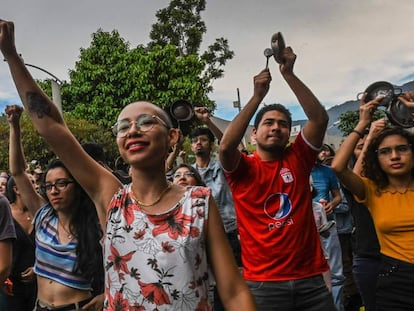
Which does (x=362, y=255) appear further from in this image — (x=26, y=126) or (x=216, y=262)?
(x=26, y=126)

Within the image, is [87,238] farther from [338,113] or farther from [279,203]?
[338,113]

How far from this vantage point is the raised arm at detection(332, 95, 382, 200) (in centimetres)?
351

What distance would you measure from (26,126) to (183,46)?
424 inches

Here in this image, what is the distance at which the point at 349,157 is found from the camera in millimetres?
3604

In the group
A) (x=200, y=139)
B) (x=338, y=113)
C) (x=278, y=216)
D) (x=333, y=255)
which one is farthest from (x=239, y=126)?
(x=338, y=113)

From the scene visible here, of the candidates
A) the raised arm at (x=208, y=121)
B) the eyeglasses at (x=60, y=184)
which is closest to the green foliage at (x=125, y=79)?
the raised arm at (x=208, y=121)

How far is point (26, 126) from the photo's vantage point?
2189 cm

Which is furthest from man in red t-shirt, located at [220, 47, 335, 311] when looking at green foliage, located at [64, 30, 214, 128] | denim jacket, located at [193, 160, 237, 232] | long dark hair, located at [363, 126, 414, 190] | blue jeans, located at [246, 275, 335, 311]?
green foliage, located at [64, 30, 214, 128]

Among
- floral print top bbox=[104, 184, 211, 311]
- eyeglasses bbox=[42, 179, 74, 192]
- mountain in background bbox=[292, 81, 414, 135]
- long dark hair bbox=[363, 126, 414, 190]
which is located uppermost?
mountain in background bbox=[292, 81, 414, 135]

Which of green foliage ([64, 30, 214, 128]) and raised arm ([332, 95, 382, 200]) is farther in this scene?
green foliage ([64, 30, 214, 128])

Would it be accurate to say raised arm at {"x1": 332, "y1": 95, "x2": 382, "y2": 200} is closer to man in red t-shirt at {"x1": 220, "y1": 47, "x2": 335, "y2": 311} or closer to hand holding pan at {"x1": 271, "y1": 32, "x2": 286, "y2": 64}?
man in red t-shirt at {"x1": 220, "y1": 47, "x2": 335, "y2": 311}

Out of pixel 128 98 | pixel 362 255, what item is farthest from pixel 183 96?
pixel 362 255

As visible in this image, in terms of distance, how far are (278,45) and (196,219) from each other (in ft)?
5.40

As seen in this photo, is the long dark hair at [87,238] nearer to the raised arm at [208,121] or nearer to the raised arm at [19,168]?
the raised arm at [19,168]
